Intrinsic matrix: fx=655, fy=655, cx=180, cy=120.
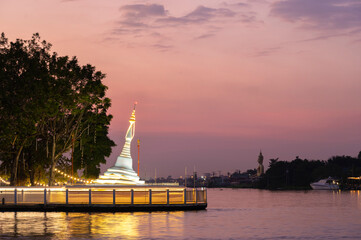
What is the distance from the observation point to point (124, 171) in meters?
79.2

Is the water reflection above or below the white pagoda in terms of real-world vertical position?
below

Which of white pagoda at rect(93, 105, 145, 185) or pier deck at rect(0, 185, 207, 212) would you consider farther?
white pagoda at rect(93, 105, 145, 185)

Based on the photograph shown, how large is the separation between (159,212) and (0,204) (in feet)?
48.6

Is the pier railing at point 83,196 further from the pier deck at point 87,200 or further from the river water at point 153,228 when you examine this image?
the river water at point 153,228

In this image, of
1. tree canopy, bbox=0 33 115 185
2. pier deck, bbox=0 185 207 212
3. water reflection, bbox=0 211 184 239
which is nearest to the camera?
water reflection, bbox=0 211 184 239

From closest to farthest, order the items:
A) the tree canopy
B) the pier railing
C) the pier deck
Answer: the pier deck, the pier railing, the tree canopy

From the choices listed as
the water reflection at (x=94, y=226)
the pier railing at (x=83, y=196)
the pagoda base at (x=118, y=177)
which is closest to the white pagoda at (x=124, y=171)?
the pagoda base at (x=118, y=177)

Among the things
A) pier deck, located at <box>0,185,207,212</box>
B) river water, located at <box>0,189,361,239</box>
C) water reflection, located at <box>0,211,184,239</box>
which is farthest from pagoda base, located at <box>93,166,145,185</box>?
river water, located at <box>0,189,361,239</box>

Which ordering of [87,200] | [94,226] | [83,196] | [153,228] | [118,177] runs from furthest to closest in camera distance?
[118,177], [87,200], [83,196], [94,226], [153,228]

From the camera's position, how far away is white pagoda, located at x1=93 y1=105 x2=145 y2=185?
7725 cm

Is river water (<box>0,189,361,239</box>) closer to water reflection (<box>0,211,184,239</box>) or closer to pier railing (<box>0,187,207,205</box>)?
water reflection (<box>0,211,184,239</box>)

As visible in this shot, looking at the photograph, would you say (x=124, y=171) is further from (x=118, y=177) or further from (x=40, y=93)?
(x=40, y=93)

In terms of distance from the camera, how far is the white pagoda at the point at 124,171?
7725 centimetres

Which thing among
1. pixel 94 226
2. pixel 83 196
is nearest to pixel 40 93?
pixel 83 196
